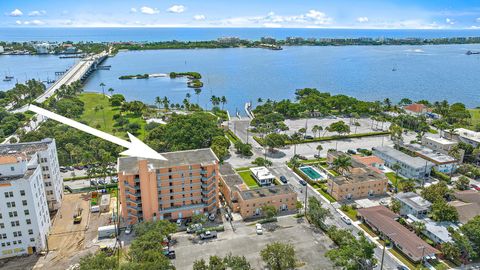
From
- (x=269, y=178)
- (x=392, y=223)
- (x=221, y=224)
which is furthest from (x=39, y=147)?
(x=392, y=223)

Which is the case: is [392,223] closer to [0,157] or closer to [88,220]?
[88,220]

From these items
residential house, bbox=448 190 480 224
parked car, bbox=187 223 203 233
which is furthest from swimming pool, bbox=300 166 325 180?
parked car, bbox=187 223 203 233

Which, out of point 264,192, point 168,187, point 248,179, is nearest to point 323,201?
point 264,192

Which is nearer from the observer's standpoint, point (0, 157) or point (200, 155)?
point (0, 157)

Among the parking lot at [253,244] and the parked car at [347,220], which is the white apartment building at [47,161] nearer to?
the parking lot at [253,244]

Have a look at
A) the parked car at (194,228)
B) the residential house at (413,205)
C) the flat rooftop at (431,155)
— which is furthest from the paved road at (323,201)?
the flat rooftop at (431,155)
